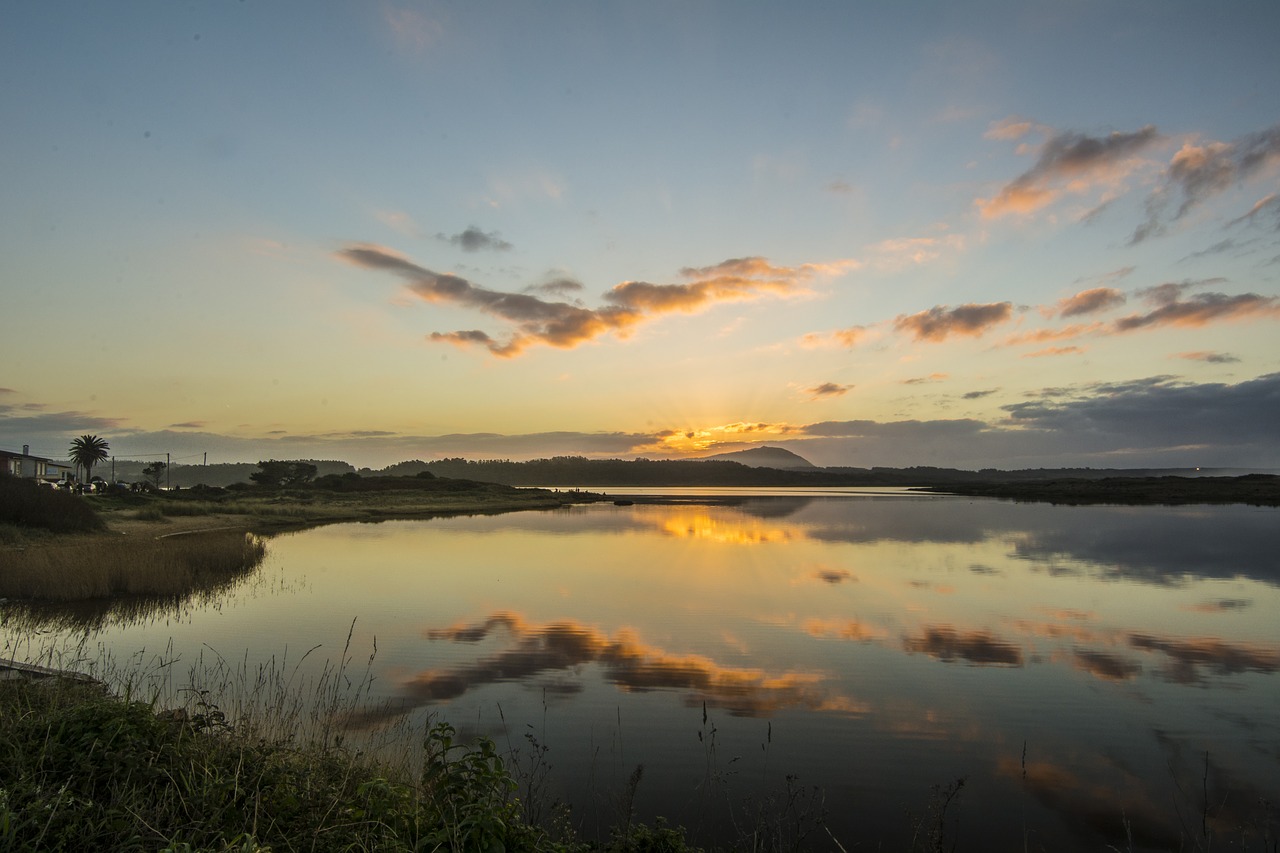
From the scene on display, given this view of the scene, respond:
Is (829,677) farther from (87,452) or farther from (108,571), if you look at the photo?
(87,452)

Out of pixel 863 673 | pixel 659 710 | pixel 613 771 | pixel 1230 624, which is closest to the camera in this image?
pixel 613 771

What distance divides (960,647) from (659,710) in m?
9.16

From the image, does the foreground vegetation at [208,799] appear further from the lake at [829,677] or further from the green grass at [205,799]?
the lake at [829,677]

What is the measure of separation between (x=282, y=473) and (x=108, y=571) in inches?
4623

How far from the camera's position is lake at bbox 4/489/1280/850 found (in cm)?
920

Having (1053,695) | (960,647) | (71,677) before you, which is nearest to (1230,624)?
(960,647)

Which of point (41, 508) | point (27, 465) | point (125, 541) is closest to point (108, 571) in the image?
point (125, 541)

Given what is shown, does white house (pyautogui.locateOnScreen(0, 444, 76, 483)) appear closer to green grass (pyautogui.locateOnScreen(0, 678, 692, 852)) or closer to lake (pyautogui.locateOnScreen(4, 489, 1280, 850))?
lake (pyautogui.locateOnScreen(4, 489, 1280, 850))

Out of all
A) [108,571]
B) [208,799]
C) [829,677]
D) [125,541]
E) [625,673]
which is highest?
[208,799]

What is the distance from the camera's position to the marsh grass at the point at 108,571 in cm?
2298

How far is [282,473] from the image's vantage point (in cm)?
13175

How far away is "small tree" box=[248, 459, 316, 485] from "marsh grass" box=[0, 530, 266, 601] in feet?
346

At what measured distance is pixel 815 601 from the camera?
80.0 ft

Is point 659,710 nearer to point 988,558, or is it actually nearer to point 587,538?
point 988,558
